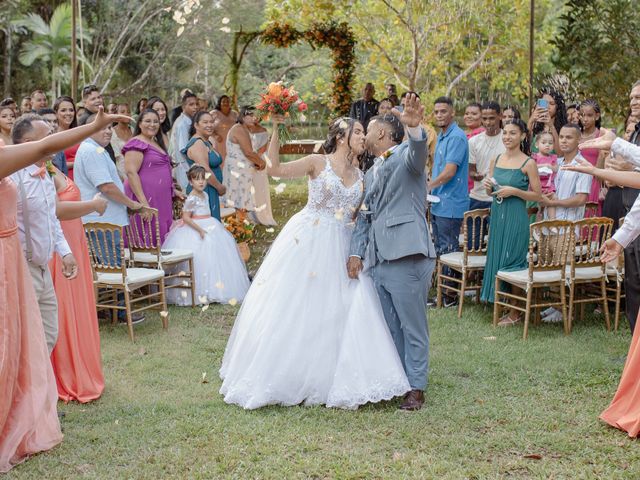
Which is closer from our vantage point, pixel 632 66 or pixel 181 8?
pixel 632 66

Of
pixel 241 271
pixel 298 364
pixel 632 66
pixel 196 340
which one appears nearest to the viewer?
pixel 298 364

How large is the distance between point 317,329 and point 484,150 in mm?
3962

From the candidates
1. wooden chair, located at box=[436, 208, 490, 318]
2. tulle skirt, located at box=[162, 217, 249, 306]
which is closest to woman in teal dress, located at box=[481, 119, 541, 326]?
wooden chair, located at box=[436, 208, 490, 318]

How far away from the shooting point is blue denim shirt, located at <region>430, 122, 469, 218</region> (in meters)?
7.52

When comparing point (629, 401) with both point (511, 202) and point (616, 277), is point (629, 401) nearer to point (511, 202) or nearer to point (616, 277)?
point (616, 277)

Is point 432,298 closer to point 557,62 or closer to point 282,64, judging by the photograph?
point 557,62

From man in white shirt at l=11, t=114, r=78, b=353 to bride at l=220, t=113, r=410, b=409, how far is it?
1.30 meters

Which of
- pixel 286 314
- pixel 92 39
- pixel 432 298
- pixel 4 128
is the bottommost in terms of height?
pixel 432 298

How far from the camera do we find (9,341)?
3971 millimetres

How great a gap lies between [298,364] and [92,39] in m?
20.2

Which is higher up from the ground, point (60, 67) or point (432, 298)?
point (60, 67)

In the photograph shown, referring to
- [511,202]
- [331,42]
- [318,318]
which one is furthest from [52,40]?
[318,318]

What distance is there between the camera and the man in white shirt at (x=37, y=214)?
4.31 metres

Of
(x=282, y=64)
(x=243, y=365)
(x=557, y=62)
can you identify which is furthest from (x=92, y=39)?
(x=243, y=365)
